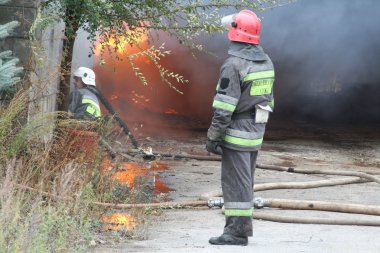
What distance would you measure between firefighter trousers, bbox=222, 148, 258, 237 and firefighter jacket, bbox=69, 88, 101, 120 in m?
3.78

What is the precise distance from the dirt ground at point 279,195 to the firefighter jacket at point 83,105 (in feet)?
4.75

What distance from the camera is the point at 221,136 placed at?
256 inches

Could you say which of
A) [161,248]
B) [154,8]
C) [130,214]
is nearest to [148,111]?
[154,8]

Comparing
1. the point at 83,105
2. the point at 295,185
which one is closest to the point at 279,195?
the point at 295,185

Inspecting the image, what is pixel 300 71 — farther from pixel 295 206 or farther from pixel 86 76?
pixel 295 206

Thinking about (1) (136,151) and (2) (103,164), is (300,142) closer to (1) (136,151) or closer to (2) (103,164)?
(1) (136,151)

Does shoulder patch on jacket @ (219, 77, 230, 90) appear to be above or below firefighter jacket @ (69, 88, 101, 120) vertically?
above

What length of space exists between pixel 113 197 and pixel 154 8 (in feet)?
8.47

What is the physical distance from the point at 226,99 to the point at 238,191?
78 centimetres

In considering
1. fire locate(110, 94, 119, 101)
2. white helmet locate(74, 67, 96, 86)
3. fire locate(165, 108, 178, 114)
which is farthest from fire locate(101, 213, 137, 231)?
fire locate(165, 108, 178, 114)

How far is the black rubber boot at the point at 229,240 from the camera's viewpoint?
6570 millimetres

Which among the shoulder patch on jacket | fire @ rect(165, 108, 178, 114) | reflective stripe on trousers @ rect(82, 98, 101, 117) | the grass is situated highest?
the shoulder patch on jacket

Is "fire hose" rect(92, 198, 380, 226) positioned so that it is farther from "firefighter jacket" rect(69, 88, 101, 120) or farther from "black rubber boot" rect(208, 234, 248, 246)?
"firefighter jacket" rect(69, 88, 101, 120)

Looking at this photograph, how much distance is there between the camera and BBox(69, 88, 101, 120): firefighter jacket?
1010 centimetres
